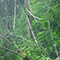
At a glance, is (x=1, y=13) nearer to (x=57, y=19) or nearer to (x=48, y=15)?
(x=48, y=15)

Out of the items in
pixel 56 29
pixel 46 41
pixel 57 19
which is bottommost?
pixel 46 41

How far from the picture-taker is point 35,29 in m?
3.81

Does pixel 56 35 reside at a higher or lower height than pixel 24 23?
lower

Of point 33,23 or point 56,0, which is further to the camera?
point 33,23

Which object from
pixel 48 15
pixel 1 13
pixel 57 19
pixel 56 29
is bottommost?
pixel 56 29

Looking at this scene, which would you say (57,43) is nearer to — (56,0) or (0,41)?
(56,0)

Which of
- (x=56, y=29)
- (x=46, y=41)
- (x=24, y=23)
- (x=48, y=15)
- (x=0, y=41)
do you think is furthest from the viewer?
(x=24, y=23)

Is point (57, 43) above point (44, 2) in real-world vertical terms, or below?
below

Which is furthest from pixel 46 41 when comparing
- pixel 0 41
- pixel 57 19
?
pixel 0 41

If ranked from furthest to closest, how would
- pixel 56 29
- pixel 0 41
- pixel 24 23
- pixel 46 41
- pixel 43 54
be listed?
1. pixel 24 23
2. pixel 46 41
3. pixel 56 29
4. pixel 43 54
5. pixel 0 41

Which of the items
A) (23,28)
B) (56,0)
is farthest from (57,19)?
(23,28)

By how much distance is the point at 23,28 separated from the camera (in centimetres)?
394

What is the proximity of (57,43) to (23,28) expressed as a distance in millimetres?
1446

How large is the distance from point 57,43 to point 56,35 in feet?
0.82
